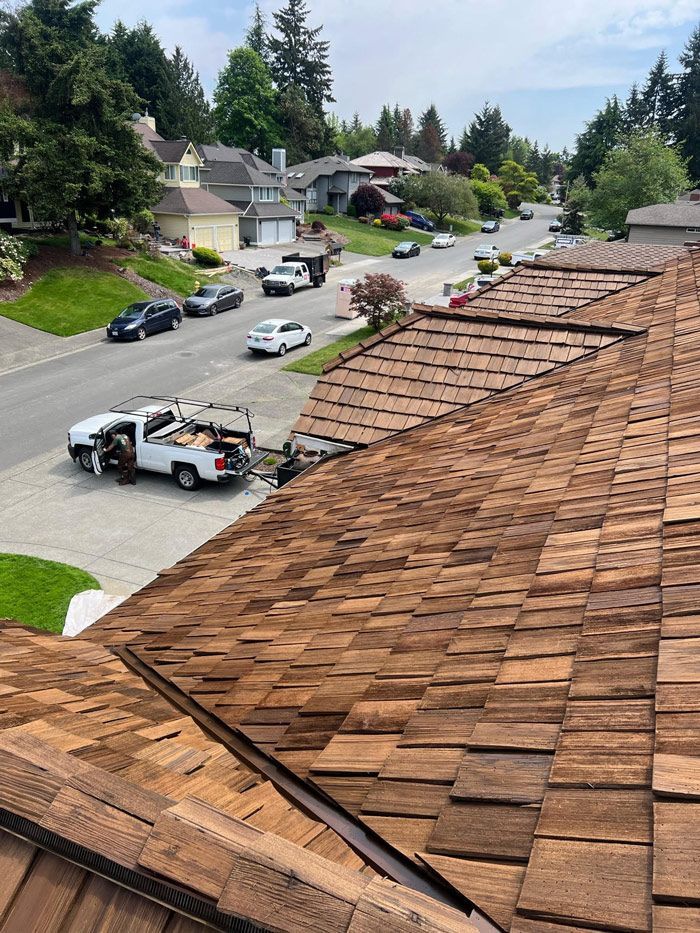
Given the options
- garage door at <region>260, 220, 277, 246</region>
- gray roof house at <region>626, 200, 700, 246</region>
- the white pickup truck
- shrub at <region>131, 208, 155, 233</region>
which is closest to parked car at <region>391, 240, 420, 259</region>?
garage door at <region>260, 220, 277, 246</region>

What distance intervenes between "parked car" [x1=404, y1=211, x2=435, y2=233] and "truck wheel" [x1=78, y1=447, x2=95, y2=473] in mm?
60874

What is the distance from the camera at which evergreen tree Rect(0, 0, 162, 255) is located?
1200 inches

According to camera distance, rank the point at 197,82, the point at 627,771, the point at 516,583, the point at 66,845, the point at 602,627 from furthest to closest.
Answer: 1. the point at 197,82
2. the point at 516,583
3. the point at 602,627
4. the point at 627,771
5. the point at 66,845

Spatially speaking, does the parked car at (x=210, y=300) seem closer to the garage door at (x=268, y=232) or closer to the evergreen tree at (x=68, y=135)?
the evergreen tree at (x=68, y=135)

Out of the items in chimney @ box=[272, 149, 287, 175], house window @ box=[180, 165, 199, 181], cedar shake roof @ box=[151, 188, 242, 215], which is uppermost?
Result: chimney @ box=[272, 149, 287, 175]

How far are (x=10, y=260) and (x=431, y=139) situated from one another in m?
107

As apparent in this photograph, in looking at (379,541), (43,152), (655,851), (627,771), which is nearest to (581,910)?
(655,851)

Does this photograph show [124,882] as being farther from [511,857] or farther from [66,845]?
[511,857]

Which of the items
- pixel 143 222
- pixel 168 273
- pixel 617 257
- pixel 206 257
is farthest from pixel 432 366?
pixel 143 222

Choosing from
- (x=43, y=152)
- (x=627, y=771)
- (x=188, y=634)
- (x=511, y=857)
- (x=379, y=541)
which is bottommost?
(x=188, y=634)

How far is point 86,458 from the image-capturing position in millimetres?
16828

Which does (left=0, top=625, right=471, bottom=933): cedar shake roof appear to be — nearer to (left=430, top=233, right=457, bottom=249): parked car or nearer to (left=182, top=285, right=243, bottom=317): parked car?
(left=182, top=285, right=243, bottom=317): parked car

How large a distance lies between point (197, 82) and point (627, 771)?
366ft

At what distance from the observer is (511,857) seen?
2.06 metres
